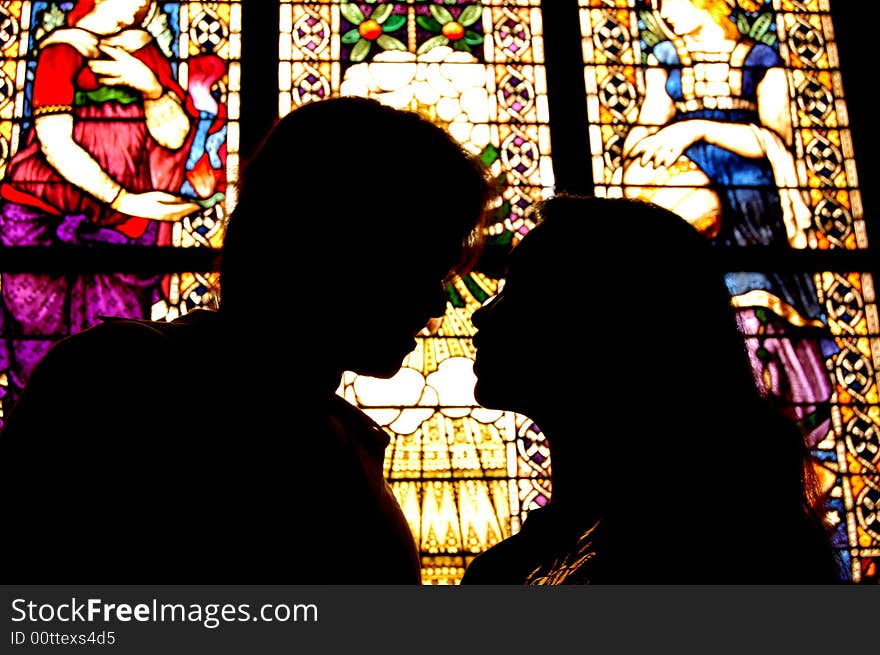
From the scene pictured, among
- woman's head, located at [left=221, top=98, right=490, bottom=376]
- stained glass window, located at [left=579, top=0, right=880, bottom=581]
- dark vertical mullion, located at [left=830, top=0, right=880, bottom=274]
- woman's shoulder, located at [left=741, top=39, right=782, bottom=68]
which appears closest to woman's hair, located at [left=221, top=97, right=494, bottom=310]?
woman's head, located at [left=221, top=98, right=490, bottom=376]

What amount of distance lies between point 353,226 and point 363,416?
33 centimetres

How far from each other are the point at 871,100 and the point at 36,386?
4.10m

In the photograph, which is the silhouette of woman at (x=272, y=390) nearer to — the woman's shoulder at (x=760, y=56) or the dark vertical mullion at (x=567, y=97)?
the dark vertical mullion at (x=567, y=97)

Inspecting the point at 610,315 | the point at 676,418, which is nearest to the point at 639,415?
the point at 676,418

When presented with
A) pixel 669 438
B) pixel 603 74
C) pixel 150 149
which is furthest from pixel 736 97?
pixel 669 438

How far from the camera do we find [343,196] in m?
1.75

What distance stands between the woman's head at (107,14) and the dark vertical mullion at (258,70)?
0.43 meters

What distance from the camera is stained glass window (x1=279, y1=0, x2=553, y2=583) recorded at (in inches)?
147

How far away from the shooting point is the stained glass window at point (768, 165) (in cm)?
404

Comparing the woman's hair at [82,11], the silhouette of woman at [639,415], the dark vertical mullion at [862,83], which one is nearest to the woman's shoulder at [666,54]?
the dark vertical mullion at [862,83]

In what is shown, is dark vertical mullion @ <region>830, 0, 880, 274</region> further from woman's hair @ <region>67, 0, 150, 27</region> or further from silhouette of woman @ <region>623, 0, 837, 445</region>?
woman's hair @ <region>67, 0, 150, 27</region>

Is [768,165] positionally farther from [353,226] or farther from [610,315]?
[353,226]

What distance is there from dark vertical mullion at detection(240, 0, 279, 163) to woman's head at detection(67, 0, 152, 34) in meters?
0.43

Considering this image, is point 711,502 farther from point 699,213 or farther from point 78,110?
point 78,110
